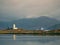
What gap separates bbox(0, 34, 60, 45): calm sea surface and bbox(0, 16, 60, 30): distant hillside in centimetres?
27

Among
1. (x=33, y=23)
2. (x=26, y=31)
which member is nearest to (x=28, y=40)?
(x=26, y=31)

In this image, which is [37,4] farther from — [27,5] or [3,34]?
[3,34]

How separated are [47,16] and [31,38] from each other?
2.43 ft

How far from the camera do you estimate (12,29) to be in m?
5.47

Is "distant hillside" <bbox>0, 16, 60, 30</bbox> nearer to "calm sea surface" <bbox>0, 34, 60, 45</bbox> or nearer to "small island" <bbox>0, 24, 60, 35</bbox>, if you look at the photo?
"small island" <bbox>0, 24, 60, 35</bbox>

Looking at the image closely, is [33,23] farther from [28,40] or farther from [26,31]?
[28,40]

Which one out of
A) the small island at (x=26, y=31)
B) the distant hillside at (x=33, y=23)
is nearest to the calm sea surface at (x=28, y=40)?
the small island at (x=26, y=31)

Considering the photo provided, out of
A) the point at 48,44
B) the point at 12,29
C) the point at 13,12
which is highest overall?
the point at 13,12

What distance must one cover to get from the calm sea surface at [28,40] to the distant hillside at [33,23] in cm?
27

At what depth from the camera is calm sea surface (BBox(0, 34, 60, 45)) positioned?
5.41 meters

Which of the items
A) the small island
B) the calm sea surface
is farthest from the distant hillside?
the calm sea surface

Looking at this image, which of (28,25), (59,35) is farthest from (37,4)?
(59,35)

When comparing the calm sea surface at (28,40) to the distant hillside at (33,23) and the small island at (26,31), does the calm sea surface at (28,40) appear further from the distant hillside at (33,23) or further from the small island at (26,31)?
the distant hillside at (33,23)

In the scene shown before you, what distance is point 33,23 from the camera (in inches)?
214
